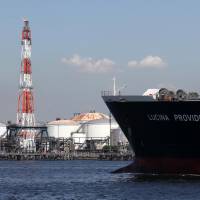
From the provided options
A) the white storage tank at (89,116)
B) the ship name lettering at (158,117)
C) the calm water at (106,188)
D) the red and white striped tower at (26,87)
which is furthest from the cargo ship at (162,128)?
the white storage tank at (89,116)

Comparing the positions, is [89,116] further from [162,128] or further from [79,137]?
[162,128]

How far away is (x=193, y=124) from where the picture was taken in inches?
2013

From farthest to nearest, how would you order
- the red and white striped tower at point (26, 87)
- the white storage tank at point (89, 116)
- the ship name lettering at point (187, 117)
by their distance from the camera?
the white storage tank at point (89, 116) < the red and white striped tower at point (26, 87) < the ship name lettering at point (187, 117)

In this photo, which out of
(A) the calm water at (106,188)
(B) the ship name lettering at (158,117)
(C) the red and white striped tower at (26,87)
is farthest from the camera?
(C) the red and white striped tower at (26,87)

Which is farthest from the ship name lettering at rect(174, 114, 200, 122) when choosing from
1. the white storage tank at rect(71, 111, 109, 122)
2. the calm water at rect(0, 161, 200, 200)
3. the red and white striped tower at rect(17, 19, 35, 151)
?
the white storage tank at rect(71, 111, 109, 122)

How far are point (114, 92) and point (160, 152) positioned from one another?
22.4 ft

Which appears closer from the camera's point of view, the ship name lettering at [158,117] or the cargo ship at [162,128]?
the cargo ship at [162,128]

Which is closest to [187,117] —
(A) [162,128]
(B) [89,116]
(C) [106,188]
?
(A) [162,128]

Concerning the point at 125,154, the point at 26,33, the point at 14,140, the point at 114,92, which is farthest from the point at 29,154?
the point at 114,92

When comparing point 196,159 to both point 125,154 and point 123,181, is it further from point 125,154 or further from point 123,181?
point 125,154

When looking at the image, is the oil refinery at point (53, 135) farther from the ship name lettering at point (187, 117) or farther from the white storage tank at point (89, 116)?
the ship name lettering at point (187, 117)

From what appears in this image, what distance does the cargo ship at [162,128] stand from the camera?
2022 inches

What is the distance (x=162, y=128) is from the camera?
5269 cm

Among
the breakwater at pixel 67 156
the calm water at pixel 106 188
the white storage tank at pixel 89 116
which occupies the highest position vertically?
the white storage tank at pixel 89 116
